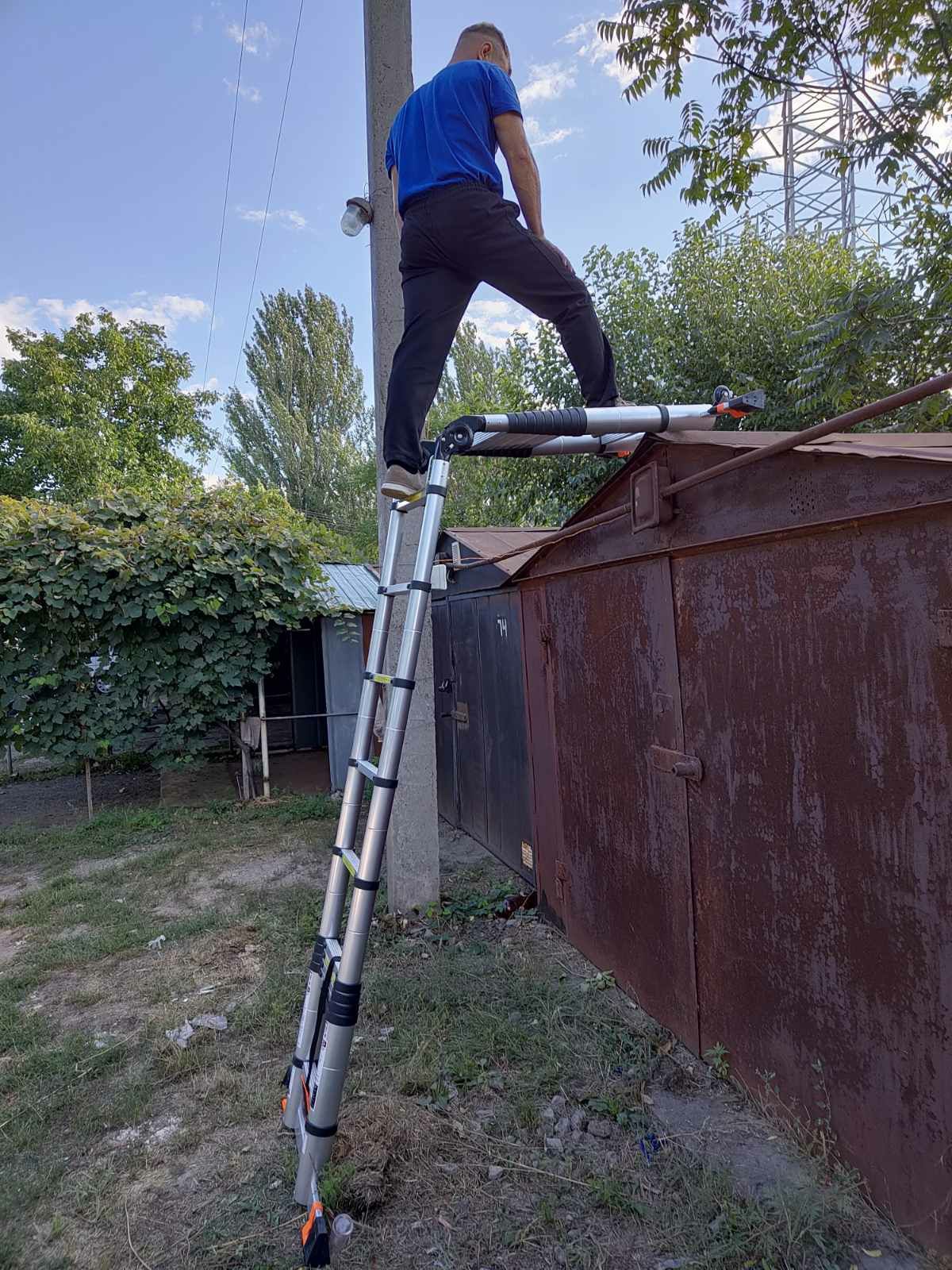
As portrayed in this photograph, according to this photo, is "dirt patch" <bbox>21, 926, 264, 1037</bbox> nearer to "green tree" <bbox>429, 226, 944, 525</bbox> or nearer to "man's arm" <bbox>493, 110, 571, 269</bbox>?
"man's arm" <bbox>493, 110, 571, 269</bbox>

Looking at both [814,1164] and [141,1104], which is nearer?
[814,1164]

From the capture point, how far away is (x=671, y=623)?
9.45 ft

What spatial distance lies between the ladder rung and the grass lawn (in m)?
0.92

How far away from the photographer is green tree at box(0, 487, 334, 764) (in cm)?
699

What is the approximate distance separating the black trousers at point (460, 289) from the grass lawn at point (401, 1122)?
2.32 meters

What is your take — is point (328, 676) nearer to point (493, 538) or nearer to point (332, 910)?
point (493, 538)

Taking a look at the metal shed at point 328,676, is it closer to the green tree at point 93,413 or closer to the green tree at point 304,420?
the green tree at point 93,413

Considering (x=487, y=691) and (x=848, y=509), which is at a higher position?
(x=848, y=509)

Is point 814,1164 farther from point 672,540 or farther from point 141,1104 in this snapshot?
point 141,1104

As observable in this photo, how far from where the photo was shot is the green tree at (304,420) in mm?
25094

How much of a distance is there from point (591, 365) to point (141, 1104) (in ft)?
10.4

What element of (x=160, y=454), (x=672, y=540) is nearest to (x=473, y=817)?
(x=672, y=540)

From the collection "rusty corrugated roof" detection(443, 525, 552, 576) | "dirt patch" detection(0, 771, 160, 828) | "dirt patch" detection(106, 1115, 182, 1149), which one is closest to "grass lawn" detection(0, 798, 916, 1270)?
"dirt patch" detection(106, 1115, 182, 1149)

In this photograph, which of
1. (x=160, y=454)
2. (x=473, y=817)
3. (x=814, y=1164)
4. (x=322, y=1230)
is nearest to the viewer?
(x=322, y=1230)
